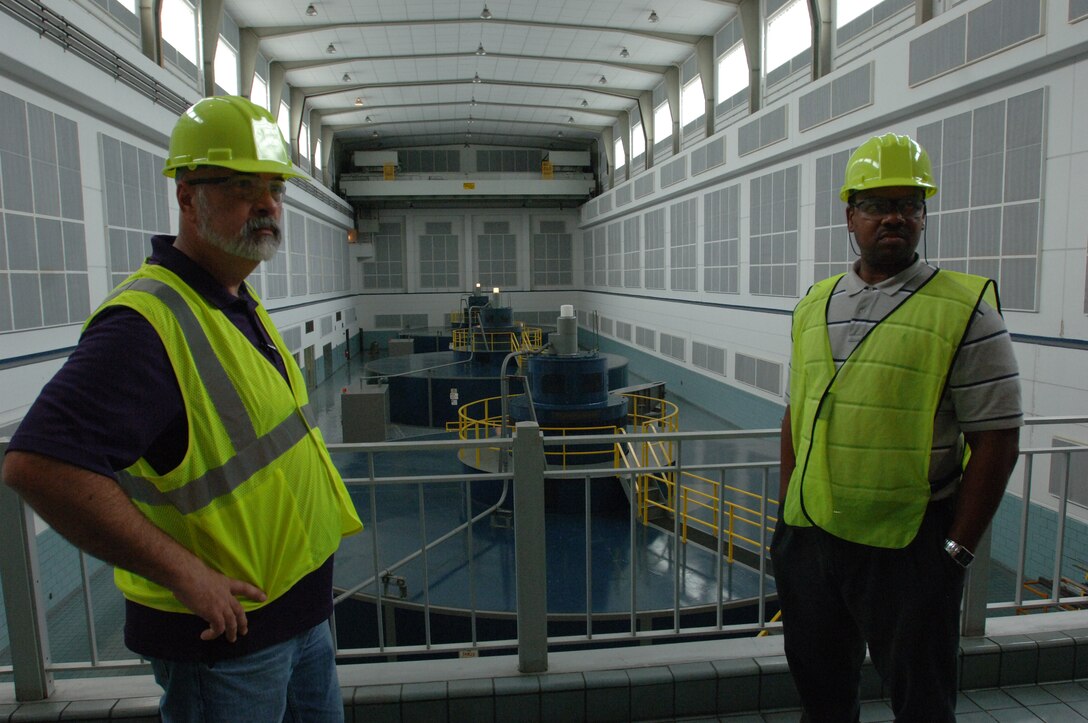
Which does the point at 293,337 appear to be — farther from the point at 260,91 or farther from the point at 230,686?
the point at 230,686

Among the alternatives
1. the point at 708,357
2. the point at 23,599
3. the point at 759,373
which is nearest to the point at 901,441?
the point at 23,599

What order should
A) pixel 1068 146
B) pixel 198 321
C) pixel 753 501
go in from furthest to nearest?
pixel 753 501, pixel 1068 146, pixel 198 321

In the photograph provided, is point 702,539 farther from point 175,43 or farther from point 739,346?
point 175,43

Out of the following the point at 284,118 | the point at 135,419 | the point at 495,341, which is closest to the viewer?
the point at 135,419

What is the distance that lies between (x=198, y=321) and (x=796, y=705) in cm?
292

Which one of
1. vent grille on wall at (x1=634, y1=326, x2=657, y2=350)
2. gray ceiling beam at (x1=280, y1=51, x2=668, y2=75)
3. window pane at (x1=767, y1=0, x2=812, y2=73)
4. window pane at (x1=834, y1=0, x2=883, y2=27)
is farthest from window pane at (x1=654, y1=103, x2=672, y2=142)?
window pane at (x1=834, y1=0, x2=883, y2=27)

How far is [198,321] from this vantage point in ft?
4.62

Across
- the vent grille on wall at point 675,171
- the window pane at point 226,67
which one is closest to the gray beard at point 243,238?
the window pane at point 226,67

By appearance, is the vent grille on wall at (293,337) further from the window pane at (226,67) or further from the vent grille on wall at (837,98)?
the vent grille on wall at (837,98)

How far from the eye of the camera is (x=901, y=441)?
74.0 inches

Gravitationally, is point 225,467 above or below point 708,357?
above

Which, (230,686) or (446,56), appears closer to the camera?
(230,686)

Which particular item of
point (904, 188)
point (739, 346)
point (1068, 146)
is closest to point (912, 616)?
point (904, 188)

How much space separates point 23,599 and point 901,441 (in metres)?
3.33
